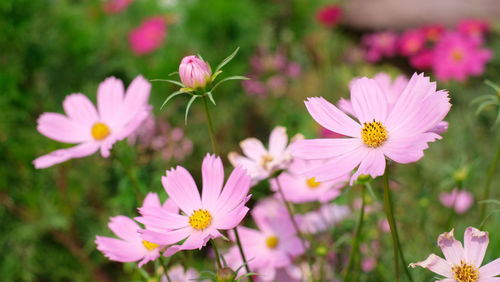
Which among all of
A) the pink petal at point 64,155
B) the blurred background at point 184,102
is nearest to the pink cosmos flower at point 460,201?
the blurred background at point 184,102

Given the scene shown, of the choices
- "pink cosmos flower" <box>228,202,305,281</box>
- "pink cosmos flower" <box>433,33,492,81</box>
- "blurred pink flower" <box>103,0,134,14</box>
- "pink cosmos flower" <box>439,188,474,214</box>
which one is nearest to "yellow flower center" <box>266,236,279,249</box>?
"pink cosmos flower" <box>228,202,305,281</box>

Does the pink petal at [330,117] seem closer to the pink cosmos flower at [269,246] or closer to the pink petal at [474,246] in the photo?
the pink petal at [474,246]

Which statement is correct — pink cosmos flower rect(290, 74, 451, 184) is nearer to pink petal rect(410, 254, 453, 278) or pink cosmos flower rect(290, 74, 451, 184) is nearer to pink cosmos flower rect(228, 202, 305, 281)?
pink petal rect(410, 254, 453, 278)

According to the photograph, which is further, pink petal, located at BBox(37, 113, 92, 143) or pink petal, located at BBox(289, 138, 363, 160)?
pink petal, located at BBox(37, 113, 92, 143)

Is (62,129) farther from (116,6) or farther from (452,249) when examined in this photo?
(116,6)

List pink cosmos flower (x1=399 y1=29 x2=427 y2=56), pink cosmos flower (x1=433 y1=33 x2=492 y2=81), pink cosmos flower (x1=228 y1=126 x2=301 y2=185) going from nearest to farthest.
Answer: pink cosmos flower (x1=228 y1=126 x2=301 y2=185), pink cosmos flower (x1=433 y1=33 x2=492 y2=81), pink cosmos flower (x1=399 y1=29 x2=427 y2=56)

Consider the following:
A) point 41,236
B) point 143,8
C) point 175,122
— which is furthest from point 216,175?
point 143,8

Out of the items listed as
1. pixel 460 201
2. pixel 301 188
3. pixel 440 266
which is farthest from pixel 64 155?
pixel 460 201
